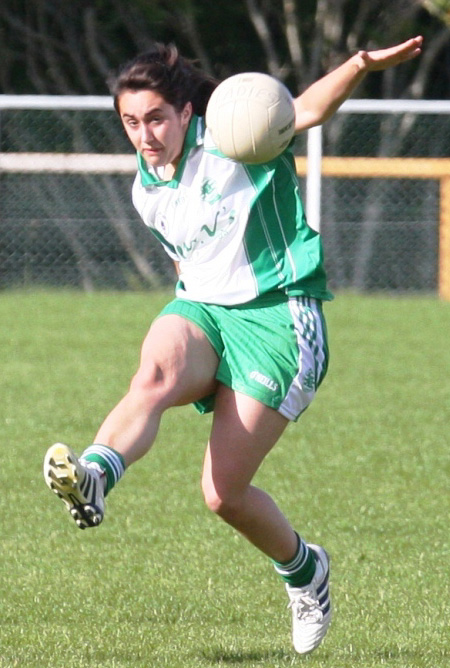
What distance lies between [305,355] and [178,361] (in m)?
Answer: 0.43

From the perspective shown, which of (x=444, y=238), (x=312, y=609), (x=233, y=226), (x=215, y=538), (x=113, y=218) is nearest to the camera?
(x=233, y=226)

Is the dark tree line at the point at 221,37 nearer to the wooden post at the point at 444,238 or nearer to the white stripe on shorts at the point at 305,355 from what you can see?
the wooden post at the point at 444,238

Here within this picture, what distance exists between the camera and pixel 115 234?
16562mm

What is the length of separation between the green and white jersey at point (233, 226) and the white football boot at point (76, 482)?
857mm

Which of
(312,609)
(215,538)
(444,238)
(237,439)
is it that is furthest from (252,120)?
(444,238)

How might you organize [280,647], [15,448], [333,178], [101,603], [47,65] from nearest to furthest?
[280,647], [101,603], [15,448], [333,178], [47,65]

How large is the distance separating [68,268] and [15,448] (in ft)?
27.6

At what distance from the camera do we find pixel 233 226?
429 cm

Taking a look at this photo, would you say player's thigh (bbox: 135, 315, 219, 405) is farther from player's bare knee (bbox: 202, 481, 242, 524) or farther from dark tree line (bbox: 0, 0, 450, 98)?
dark tree line (bbox: 0, 0, 450, 98)

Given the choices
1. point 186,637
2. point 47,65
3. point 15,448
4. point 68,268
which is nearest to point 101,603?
point 186,637

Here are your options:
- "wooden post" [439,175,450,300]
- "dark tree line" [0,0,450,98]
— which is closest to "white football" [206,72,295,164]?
"wooden post" [439,175,450,300]

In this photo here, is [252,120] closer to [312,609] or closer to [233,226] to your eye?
[233,226]

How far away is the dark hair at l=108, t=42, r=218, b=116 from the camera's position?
4.20m

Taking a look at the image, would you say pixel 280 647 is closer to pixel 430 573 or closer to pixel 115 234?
pixel 430 573
